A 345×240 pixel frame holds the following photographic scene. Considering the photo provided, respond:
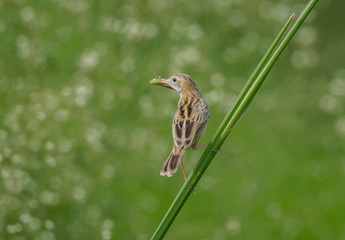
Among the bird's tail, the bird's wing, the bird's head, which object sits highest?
the bird's head

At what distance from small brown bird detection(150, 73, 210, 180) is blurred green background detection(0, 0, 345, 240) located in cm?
148

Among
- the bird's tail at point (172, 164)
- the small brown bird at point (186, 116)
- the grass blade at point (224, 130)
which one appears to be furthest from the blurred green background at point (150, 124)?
the grass blade at point (224, 130)

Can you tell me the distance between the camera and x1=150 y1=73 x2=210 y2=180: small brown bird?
7.75 feet

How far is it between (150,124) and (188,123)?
3.79 meters

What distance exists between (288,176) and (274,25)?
8.39 ft

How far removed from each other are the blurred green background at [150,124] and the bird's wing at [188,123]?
→ 148 cm

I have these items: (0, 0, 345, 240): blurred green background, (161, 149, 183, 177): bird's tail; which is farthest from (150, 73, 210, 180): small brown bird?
(0, 0, 345, 240): blurred green background

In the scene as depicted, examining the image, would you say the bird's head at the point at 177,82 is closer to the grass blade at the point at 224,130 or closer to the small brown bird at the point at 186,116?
the small brown bird at the point at 186,116

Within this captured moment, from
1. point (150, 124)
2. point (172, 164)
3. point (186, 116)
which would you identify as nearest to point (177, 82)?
point (186, 116)

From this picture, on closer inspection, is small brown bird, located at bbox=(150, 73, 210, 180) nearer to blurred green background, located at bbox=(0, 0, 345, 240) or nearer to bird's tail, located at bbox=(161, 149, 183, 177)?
bird's tail, located at bbox=(161, 149, 183, 177)

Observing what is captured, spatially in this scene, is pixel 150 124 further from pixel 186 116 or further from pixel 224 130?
pixel 224 130

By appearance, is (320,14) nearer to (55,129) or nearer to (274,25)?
(274,25)

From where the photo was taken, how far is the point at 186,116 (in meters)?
2.53

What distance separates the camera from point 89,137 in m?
5.19
